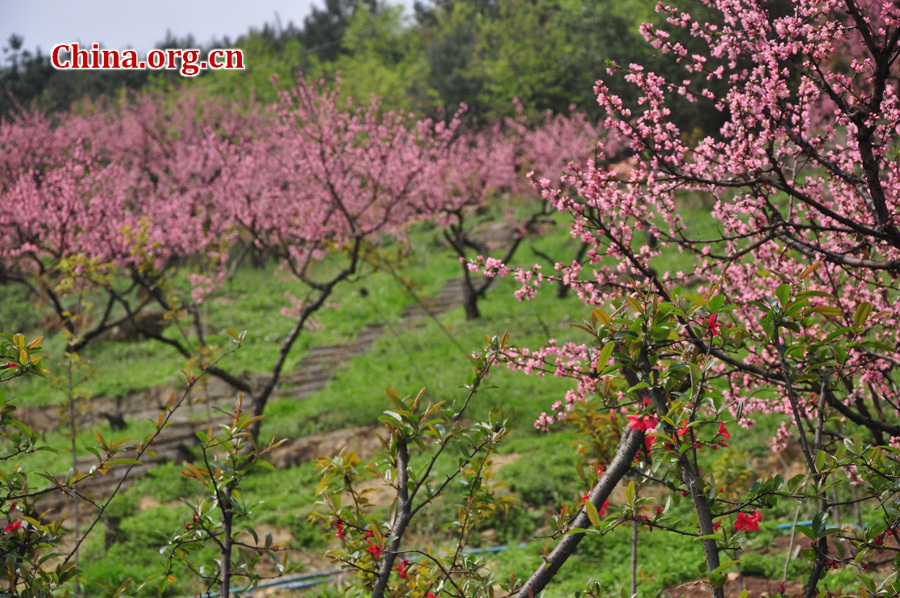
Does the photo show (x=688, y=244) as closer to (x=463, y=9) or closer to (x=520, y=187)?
(x=520, y=187)

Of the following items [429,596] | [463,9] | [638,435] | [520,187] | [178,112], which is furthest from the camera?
[463,9]

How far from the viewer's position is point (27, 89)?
33094 millimetres

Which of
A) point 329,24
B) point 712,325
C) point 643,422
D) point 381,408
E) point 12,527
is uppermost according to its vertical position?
point 329,24

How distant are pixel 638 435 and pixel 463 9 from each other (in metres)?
50.1

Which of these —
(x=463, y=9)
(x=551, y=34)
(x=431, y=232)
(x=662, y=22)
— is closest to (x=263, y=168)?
(x=431, y=232)

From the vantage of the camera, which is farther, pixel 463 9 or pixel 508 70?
pixel 463 9

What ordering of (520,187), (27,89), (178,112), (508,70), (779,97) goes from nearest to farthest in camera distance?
(779,97) < (520,187) < (178,112) < (508,70) < (27,89)

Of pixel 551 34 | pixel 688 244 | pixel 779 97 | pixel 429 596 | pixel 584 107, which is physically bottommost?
pixel 429 596

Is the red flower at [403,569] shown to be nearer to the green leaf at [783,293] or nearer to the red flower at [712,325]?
the red flower at [712,325]

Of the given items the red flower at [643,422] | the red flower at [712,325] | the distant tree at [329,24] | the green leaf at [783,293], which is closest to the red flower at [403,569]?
the red flower at [643,422]

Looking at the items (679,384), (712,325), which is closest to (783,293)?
(712,325)

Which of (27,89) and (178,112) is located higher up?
(27,89)

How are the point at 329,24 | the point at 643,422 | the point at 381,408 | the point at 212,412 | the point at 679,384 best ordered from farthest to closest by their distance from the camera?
the point at 329,24, the point at 212,412, the point at 381,408, the point at 679,384, the point at 643,422

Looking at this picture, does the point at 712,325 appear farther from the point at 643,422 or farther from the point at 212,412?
the point at 212,412
